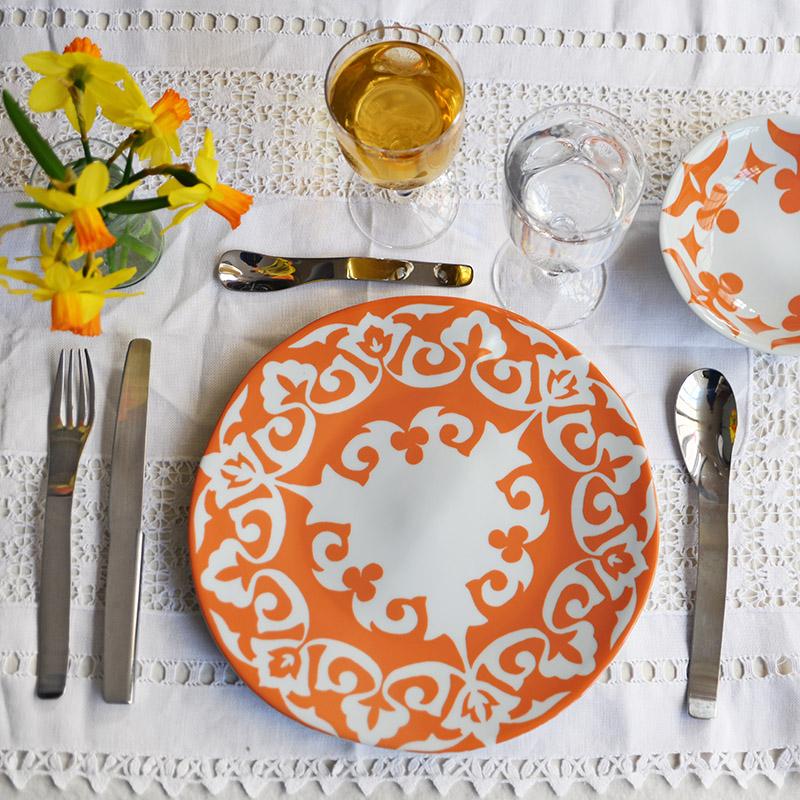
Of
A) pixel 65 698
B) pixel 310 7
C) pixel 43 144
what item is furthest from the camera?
pixel 310 7

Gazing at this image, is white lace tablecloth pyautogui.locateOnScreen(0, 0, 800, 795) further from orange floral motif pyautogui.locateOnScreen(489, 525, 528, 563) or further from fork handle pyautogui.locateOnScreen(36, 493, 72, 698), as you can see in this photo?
orange floral motif pyautogui.locateOnScreen(489, 525, 528, 563)

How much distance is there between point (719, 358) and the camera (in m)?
0.76

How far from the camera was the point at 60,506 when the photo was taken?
2.33ft

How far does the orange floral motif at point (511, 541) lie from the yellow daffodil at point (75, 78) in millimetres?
460

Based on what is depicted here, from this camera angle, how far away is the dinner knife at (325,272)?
0.76 m

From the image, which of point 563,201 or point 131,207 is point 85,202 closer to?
point 131,207

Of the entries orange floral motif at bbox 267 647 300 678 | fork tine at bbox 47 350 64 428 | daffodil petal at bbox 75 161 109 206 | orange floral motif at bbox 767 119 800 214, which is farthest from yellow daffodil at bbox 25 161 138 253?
orange floral motif at bbox 767 119 800 214

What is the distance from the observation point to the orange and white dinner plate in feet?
2.15

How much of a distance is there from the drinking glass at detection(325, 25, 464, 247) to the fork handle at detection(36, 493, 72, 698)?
39cm

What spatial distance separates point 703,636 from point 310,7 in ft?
2.38

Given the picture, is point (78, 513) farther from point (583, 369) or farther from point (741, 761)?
point (741, 761)

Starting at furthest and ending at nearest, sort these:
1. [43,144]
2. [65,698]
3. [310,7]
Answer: [310,7] < [65,698] < [43,144]

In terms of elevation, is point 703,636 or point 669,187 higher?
point 669,187

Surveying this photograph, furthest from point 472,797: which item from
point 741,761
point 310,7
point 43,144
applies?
point 310,7
